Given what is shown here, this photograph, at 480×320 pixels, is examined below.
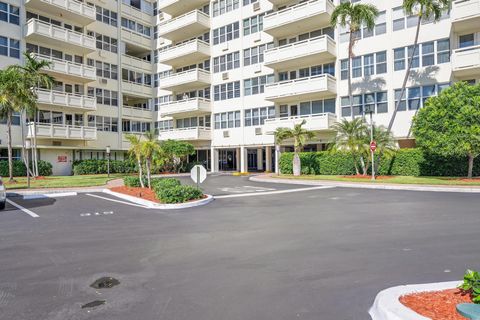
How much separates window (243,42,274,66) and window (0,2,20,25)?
22.4 m

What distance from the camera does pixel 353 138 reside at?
1021 inches

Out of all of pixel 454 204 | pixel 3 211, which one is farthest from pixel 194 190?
pixel 454 204

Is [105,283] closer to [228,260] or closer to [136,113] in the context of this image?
[228,260]

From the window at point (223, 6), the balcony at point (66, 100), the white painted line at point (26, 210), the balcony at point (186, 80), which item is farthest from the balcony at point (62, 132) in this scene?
the window at point (223, 6)

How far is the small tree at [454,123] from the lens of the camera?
65.9 ft

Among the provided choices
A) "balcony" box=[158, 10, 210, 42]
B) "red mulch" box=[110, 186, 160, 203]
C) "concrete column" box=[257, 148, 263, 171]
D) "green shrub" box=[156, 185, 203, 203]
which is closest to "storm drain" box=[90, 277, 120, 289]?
"green shrub" box=[156, 185, 203, 203]

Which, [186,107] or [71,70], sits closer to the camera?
[71,70]

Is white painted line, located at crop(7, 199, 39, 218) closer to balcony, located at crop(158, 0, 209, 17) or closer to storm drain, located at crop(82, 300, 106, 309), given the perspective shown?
storm drain, located at crop(82, 300, 106, 309)

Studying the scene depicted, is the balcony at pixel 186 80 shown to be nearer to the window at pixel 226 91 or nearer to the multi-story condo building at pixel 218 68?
the multi-story condo building at pixel 218 68

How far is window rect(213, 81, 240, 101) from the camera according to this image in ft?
125

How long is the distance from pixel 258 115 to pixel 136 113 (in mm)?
17016

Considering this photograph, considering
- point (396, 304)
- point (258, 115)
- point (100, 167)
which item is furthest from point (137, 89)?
point (396, 304)

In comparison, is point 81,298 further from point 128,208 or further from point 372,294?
point 128,208

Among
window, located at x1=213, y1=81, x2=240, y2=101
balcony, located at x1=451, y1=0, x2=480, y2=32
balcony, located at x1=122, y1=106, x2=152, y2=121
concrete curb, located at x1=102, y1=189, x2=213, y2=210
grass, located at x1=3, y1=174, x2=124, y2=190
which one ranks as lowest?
concrete curb, located at x1=102, y1=189, x2=213, y2=210
